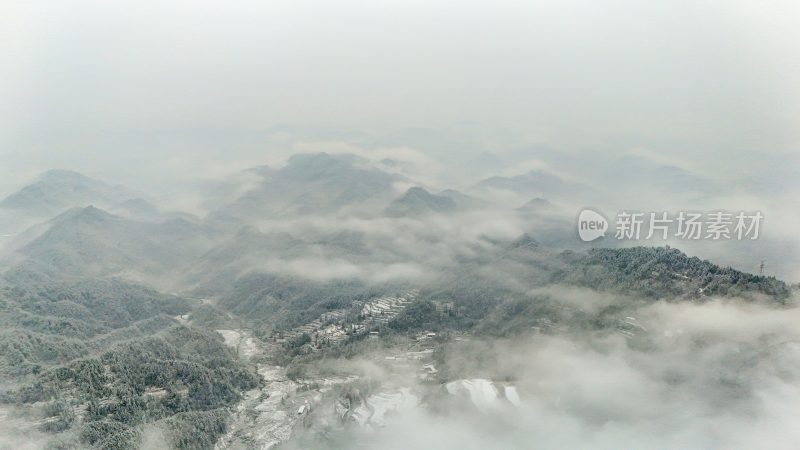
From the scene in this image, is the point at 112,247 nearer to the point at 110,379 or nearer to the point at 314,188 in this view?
the point at 314,188

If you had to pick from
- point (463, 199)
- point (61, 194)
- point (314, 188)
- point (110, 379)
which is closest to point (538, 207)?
point (463, 199)

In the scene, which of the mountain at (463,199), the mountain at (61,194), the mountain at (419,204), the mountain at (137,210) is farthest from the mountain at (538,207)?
the mountain at (61,194)

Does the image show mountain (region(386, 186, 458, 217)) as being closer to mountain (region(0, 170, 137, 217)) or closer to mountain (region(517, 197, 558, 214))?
mountain (region(517, 197, 558, 214))

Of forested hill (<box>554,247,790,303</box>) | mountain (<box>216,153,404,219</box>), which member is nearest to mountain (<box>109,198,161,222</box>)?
mountain (<box>216,153,404,219</box>)

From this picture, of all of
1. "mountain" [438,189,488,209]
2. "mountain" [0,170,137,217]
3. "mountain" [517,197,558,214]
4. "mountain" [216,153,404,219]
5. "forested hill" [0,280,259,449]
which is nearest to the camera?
"forested hill" [0,280,259,449]

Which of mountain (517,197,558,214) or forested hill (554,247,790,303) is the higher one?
forested hill (554,247,790,303)

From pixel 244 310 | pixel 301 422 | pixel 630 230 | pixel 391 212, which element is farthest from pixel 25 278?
pixel 630 230

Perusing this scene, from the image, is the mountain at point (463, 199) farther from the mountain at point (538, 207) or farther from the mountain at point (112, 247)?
the mountain at point (112, 247)
